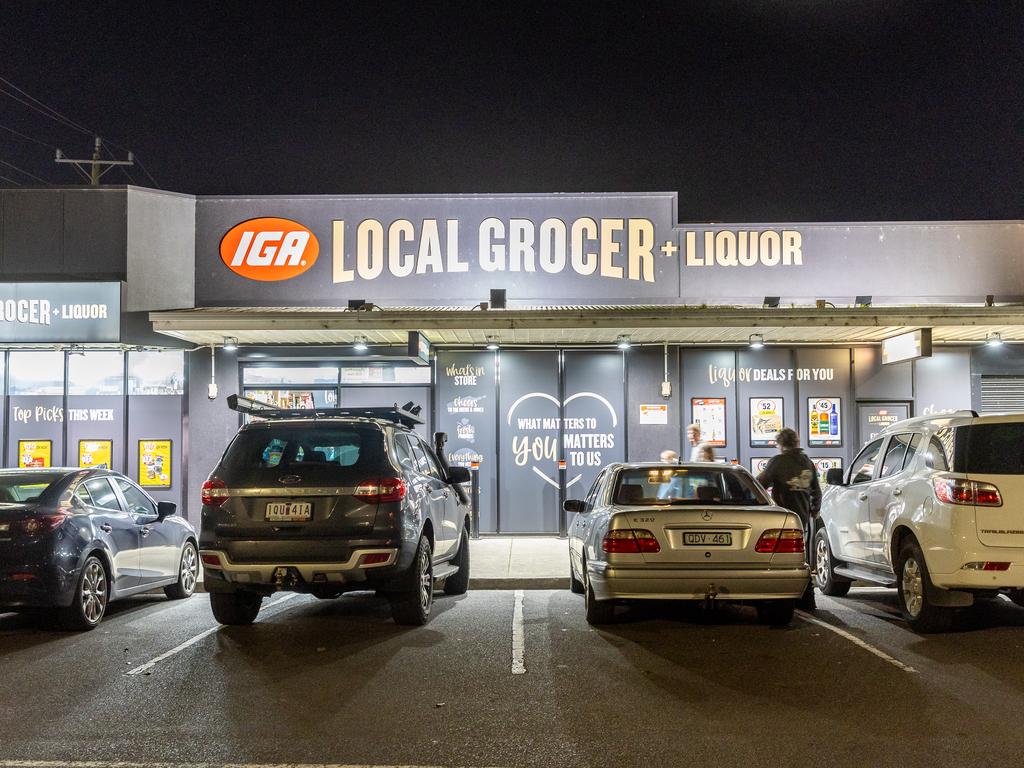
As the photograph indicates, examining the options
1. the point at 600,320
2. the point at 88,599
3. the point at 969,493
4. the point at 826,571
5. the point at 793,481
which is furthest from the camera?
the point at 600,320

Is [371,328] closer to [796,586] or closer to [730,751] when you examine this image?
[796,586]

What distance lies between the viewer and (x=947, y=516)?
7180 mm

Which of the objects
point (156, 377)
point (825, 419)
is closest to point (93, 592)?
point (156, 377)

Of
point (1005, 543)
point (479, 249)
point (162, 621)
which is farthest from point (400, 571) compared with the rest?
point (479, 249)

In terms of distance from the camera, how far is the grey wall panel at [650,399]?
50.9 feet

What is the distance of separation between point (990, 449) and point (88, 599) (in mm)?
8099

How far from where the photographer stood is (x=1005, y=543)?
6984 mm

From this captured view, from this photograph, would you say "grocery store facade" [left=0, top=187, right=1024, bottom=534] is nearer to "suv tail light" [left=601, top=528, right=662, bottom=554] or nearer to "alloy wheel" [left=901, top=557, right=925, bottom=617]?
"alloy wheel" [left=901, top=557, right=925, bottom=617]

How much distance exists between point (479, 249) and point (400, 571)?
9.20 m

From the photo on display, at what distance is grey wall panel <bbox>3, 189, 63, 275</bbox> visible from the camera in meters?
15.3

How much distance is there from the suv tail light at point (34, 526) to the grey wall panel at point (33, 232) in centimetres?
874

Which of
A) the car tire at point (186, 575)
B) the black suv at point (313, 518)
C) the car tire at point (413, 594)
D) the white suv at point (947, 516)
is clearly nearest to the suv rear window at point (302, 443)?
the black suv at point (313, 518)

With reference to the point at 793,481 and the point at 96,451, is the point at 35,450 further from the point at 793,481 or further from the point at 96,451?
the point at 793,481

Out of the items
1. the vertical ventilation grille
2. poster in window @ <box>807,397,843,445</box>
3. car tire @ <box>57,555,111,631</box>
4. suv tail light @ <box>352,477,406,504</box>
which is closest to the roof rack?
suv tail light @ <box>352,477,406,504</box>
